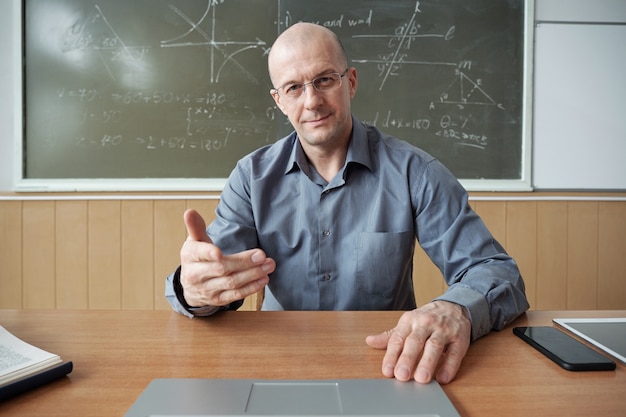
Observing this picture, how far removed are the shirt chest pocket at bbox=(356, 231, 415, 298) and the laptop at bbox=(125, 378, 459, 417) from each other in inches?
24.1

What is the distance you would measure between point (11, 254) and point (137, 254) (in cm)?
65

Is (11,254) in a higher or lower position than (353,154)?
lower

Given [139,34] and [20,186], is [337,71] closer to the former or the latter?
[139,34]

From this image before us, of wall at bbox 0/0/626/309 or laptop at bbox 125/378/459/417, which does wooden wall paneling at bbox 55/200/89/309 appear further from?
laptop at bbox 125/378/459/417

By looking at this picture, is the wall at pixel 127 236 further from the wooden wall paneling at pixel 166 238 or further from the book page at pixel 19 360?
the book page at pixel 19 360

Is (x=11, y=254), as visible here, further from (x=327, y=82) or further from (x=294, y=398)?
(x=294, y=398)

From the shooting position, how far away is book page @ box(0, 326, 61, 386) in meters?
0.61

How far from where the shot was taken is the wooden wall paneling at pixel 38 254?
2289 mm

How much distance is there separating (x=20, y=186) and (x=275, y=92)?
165 centimetres

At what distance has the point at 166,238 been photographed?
231 cm

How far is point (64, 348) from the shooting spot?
2.52 feet

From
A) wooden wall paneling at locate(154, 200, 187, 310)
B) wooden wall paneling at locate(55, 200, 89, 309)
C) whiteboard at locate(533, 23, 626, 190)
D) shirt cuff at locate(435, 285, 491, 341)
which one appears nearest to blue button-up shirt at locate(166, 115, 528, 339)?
shirt cuff at locate(435, 285, 491, 341)

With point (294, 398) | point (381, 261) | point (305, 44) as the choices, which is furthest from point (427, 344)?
point (305, 44)

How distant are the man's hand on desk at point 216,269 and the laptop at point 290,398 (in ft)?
0.72
